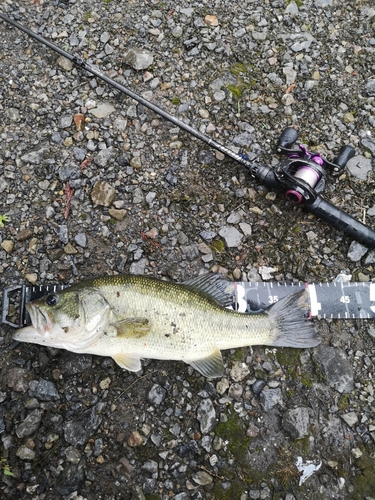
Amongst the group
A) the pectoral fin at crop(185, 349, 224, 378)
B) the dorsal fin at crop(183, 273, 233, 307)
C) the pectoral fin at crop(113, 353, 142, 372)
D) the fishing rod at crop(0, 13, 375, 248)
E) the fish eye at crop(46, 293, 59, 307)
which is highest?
the fishing rod at crop(0, 13, 375, 248)

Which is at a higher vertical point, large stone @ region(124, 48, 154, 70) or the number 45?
large stone @ region(124, 48, 154, 70)

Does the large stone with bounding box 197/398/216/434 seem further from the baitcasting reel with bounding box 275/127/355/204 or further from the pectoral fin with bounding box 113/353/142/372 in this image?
the baitcasting reel with bounding box 275/127/355/204

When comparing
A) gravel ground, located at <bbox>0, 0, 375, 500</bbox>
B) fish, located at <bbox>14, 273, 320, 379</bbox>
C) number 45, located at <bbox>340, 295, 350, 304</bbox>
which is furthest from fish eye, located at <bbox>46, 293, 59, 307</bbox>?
number 45, located at <bbox>340, 295, 350, 304</bbox>

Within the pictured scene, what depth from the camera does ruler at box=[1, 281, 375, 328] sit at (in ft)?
14.9

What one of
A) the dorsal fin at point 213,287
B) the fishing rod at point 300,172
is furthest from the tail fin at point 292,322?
the fishing rod at point 300,172

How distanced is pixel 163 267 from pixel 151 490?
228 cm

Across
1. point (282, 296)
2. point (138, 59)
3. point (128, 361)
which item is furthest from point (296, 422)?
point (138, 59)

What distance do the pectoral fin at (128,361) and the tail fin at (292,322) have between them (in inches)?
55.7

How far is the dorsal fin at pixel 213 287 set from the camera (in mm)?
4316

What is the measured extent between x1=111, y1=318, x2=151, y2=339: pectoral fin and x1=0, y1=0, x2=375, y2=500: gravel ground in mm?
690

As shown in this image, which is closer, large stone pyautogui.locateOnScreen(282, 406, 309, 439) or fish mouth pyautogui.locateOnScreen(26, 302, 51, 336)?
fish mouth pyautogui.locateOnScreen(26, 302, 51, 336)

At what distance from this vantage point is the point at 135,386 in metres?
4.36

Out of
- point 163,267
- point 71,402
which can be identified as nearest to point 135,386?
point 71,402

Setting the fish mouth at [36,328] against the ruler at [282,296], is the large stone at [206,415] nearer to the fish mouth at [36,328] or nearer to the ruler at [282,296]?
the ruler at [282,296]
